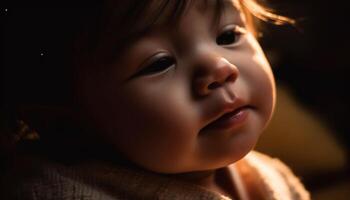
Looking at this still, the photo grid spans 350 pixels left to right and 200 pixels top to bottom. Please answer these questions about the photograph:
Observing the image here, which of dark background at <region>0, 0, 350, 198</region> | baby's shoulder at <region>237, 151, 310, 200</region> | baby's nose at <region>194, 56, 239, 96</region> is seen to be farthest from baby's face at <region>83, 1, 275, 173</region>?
dark background at <region>0, 0, 350, 198</region>

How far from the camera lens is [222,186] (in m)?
0.72

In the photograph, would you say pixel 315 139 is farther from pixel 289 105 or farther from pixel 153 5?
pixel 153 5

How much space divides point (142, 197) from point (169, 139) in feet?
0.32

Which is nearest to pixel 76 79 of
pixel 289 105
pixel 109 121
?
pixel 109 121

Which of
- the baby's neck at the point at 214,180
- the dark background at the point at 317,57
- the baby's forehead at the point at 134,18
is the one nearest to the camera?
the baby's forehead at the point at 134,18

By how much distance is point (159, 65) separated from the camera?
22.7 inches

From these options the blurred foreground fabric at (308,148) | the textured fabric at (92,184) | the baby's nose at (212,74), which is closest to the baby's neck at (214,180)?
the textured fabric at (92,184)

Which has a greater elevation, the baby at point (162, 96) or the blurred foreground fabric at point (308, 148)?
the baby at point (162, 96)

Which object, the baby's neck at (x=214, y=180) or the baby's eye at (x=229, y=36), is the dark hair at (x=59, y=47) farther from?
the baby's neck at (x=214, y=180)

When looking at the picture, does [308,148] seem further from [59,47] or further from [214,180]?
[59,47]

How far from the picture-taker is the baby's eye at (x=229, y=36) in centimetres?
61

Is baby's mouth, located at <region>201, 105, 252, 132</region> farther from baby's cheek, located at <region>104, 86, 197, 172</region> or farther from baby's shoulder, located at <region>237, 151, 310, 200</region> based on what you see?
baby's shoulder, located at <region>237, 151, 310, 200</region>

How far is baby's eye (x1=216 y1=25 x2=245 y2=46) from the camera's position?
61 cm

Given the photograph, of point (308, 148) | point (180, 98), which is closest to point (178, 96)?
point (180, 98)
